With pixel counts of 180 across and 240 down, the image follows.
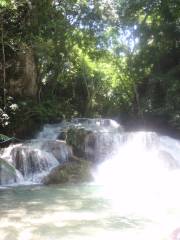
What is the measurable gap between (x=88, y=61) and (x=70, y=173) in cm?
1440

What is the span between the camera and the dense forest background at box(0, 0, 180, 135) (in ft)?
65.6

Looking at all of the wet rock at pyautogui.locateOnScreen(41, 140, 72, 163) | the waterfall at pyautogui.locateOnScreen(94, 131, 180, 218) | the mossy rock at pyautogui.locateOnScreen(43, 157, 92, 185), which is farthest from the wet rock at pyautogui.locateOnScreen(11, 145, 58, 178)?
the waterfall at pyautogui.locateOnScreen(94, 131, 180, 218)

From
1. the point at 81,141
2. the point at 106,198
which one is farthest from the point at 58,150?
the point at 106,198

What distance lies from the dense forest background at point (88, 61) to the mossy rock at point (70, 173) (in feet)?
16.8

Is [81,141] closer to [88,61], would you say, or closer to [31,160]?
[31,160]

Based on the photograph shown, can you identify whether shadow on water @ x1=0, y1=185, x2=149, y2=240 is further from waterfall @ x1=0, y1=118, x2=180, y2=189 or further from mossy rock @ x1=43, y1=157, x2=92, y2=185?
waterfall @ x1=0, y1=118, x2=180, y2=189

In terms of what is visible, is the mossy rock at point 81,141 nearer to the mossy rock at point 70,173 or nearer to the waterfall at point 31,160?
the waterfall at point 31,160

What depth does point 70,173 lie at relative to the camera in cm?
1428

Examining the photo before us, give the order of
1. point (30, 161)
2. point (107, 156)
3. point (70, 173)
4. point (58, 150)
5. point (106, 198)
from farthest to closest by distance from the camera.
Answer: point (107, 156)
point (58, 150)
point (30, 161)
point (70, 173)
point (106, 198)

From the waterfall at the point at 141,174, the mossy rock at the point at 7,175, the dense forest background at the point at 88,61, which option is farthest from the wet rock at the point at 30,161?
the dense forest background at the point at 88,61

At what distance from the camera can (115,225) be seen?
8.34 metres

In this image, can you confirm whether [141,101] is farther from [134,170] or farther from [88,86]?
[134,170]

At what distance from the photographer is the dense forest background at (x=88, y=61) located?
20000mm

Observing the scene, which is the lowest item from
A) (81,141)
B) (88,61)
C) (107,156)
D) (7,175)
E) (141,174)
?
(141,174)
